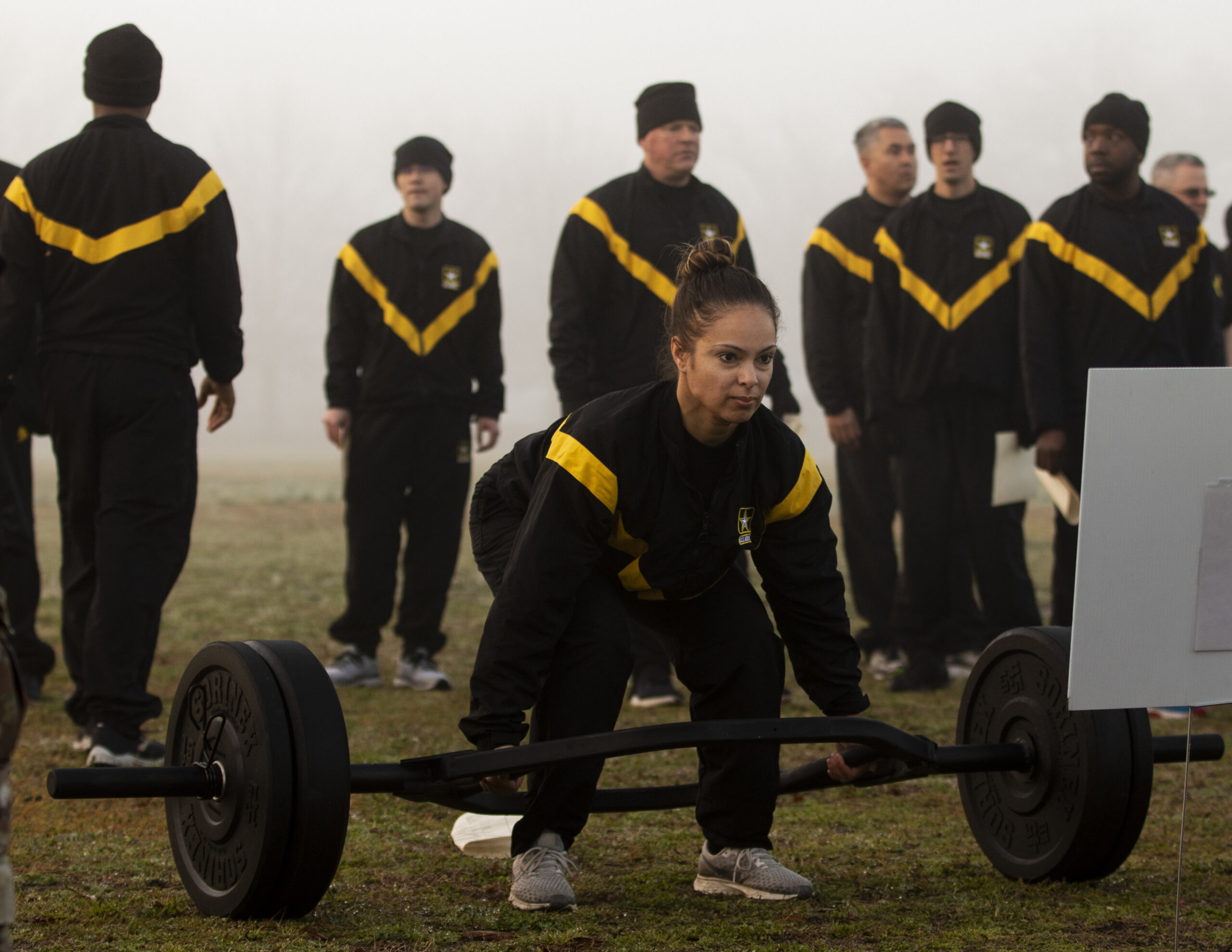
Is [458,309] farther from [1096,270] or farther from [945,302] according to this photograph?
[1096,270]

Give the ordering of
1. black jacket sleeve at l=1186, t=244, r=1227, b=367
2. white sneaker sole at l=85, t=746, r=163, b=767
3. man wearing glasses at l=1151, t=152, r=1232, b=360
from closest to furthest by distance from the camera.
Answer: white sneaker sole at l=85, t=746, r=163, b=767 < black jacket sleeve at l=1186, t=244, r=1227, b=367 < man wearing glasses at l=1151, t=152, r=1232, b=360

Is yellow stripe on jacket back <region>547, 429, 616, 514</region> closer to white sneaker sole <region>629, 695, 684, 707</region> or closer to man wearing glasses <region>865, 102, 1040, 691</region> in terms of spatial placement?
white sneaker sole <region>629, 695, 684, 707</region>

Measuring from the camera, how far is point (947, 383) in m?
6.43

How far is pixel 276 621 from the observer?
8.43 metres

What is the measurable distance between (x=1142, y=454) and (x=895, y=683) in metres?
3.92

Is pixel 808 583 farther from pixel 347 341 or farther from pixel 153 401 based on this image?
pixel 347 341

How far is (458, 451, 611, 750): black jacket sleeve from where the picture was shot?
9.52 ft

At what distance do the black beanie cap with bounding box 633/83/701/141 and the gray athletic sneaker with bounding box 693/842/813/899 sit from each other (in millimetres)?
3524

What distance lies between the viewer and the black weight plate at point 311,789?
273cm

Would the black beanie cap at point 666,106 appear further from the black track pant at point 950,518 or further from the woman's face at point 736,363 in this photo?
the woman's face at point 736,363

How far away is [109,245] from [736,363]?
249 centimetres

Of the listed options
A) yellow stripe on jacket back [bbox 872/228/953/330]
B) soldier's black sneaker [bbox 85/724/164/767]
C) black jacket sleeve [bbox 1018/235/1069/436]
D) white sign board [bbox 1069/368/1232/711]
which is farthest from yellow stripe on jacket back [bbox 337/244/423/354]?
white sign board [bbox 1069/368/1232/711]

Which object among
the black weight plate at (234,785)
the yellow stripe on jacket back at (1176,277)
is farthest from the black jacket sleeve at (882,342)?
the black weight plate at (234,785)

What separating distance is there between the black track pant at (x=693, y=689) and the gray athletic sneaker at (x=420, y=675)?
3.19 m
